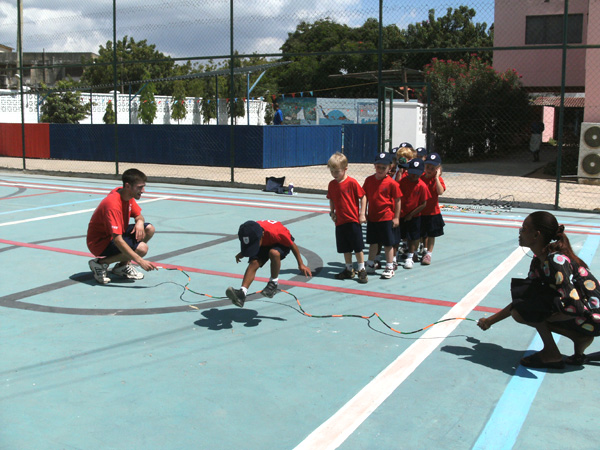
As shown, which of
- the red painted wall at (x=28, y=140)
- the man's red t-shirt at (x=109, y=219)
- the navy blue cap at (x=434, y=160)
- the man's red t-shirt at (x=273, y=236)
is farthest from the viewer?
the red painted wall at (x=28, y=140)

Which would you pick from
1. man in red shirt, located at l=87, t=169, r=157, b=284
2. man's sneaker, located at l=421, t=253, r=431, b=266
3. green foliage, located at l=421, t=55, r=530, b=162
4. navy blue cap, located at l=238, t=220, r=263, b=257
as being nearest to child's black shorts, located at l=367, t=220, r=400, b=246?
man's sneaker, located at l=421, t=253, r=431, b=266

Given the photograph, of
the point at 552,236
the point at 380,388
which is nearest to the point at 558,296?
the point at 552,236

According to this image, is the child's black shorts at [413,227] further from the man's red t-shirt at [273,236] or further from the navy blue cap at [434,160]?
the man's red t-shirt at [273,236]

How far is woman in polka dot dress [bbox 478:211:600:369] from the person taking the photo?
13.5 feet

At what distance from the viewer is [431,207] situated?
740 cm

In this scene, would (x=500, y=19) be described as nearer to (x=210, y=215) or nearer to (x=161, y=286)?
(x=210, y=215)

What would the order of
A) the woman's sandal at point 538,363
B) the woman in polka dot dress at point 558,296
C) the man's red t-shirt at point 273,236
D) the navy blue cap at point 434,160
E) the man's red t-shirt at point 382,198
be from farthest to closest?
1. the navy blue cap at point 434,160
2. the man's red t-shirt at point 382,198
3. the man's red t-shirt at point 273,236
4. the woman's sandal at point 538,363
5. the woman in polka dot dress at point 558,296

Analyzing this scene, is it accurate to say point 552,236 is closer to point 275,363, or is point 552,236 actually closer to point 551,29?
point 275,363

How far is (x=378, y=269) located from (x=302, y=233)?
2180 mm

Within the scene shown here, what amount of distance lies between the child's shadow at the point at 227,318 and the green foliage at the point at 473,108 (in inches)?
671

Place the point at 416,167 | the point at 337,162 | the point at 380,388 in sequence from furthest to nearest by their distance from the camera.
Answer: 1. the point at 416,167
2. the point at 337,162
3. the point at 380,388

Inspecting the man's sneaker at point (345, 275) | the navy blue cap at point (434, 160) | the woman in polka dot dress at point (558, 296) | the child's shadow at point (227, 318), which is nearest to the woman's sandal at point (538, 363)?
the woman in polka dot dress at point (558, 296)

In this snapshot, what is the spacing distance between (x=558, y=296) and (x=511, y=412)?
924 mm

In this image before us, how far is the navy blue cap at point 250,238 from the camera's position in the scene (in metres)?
5.14
